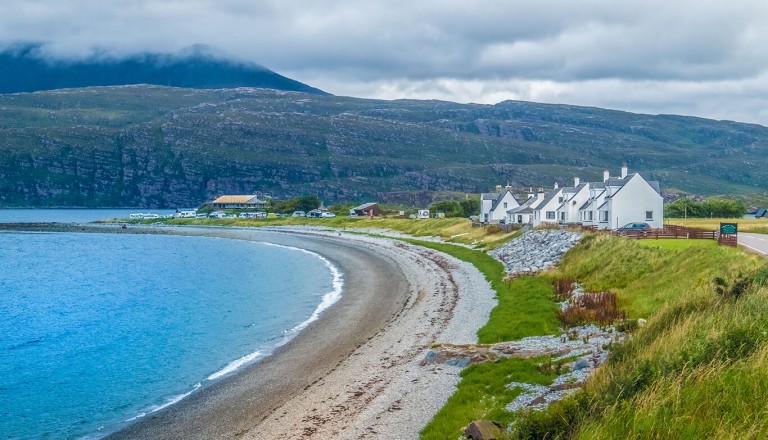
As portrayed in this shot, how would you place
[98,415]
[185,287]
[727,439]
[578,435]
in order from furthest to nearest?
[185,287] → [98,415] → [578,435] → [727,439]

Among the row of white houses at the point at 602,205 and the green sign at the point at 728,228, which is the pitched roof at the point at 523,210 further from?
the green sign at the point at 728,228

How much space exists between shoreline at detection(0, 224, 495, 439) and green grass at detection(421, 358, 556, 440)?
642 millimetres

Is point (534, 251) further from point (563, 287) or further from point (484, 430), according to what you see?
point (484, 430)

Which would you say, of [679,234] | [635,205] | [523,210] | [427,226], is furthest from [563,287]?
[427,226]

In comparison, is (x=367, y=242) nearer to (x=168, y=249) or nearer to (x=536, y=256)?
(x=168, y=249)

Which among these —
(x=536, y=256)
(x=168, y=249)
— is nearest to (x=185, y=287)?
(x=536, y=256)

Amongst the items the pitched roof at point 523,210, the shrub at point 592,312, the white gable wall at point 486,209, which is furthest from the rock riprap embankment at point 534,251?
the white gable wall at point 486,209

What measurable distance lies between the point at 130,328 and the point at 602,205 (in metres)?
56.5

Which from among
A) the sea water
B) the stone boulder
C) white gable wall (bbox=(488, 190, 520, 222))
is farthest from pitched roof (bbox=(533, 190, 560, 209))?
the stone boulder

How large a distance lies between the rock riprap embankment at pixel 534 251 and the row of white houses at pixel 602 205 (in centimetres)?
998

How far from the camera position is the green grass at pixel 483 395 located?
1697 cm

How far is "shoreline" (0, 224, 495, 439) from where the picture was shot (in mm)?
19672

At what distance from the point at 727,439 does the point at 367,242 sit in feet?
318

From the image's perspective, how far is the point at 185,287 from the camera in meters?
61.4
